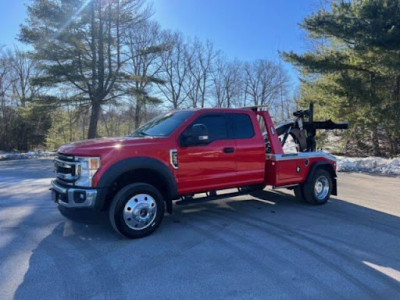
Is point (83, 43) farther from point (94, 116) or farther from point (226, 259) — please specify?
point (226, 259)

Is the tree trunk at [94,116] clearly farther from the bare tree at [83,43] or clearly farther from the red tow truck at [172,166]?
the red tow truck at [172,166]

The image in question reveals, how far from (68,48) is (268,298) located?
23262 millimetres

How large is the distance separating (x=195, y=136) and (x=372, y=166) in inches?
426

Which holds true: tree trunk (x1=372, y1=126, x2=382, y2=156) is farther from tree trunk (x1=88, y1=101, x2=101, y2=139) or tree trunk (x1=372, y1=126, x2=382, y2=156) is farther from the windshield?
tree trunk (x1=88, y1=101, x2=101, y2=139)

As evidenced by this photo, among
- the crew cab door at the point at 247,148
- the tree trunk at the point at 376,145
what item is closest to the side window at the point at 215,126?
the crew cab door at the point at 247,148

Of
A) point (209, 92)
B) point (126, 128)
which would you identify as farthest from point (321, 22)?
point (209, 92)

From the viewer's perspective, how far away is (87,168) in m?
4.73

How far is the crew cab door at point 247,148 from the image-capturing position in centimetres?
608

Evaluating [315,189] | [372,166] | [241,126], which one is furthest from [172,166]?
[372,166]

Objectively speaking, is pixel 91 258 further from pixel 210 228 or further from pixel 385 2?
pixel 385 2

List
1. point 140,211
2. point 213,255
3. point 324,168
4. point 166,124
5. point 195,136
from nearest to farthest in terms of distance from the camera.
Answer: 1. point 213,255
2. point 140,211
3. point 195,136
4. point 166,124
5. point 324,168

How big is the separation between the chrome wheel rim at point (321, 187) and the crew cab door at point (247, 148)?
61.9 inches

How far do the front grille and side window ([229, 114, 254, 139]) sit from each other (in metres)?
2.75

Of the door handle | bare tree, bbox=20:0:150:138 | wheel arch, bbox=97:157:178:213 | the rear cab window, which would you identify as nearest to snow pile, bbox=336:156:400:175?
the rear cab window
